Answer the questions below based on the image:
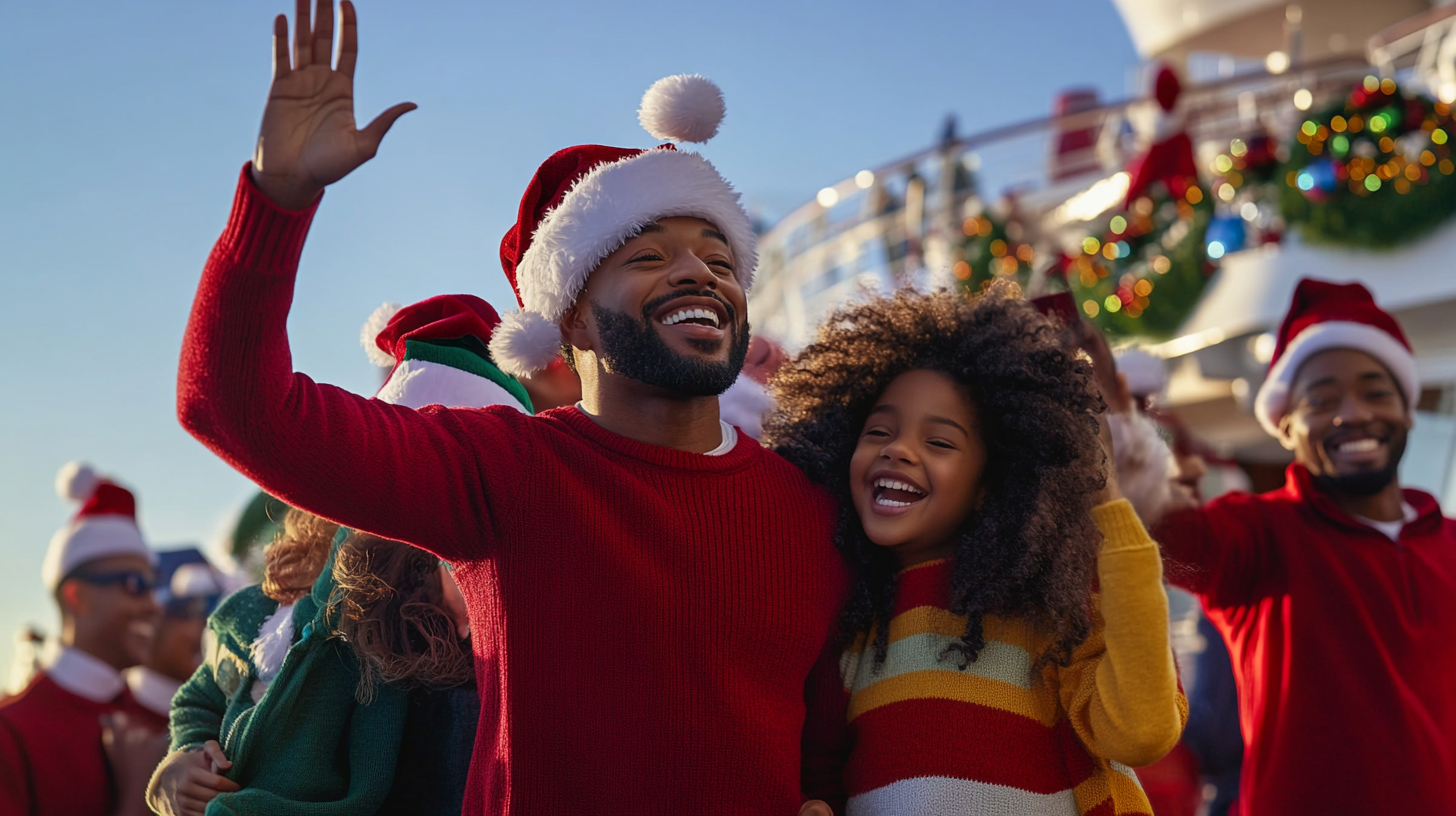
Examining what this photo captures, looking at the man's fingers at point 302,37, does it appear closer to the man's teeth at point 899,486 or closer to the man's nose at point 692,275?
the man's nose at point 692,275

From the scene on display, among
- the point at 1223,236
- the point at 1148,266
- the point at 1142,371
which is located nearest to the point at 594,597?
the point at 1142,371

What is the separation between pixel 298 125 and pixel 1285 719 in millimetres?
2762

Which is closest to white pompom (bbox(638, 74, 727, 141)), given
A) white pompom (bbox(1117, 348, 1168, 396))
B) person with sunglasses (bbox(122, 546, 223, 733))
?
→ white pompom (bbox(1117, 348, 1168, 396))

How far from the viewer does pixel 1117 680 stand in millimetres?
2004

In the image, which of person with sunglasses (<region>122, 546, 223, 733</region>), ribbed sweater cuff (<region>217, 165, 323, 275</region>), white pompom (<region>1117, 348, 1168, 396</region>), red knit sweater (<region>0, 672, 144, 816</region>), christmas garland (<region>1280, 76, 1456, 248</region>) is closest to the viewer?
ribbed sweater cuff (<region>217, 165, 323, 275</region>)

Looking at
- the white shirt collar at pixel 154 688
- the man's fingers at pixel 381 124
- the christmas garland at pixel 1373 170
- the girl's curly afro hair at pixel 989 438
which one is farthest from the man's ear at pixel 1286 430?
the christmas garland at pixel 1373 170

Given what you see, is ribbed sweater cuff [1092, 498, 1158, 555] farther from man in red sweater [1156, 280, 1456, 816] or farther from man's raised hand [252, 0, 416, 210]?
man's raised hand [252, 0, 416, 210]

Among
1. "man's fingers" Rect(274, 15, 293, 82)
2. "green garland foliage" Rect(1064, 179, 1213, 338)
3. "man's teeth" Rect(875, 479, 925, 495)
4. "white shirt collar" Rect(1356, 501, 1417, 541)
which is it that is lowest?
"man's teeth" Rect(875, 479, 925, 495)

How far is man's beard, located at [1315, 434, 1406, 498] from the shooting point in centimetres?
322

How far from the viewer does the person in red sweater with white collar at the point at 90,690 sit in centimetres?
404

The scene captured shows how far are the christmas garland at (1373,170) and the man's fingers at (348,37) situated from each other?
802 centimetres

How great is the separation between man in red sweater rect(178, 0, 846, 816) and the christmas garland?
7.22 m

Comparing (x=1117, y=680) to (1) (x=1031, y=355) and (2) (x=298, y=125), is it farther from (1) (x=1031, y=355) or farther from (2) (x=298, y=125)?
(2) (x=298, y=125)

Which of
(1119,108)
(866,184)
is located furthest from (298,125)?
(866,184)
